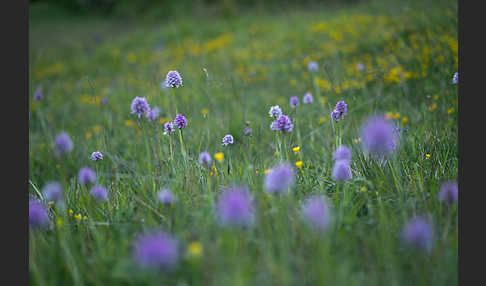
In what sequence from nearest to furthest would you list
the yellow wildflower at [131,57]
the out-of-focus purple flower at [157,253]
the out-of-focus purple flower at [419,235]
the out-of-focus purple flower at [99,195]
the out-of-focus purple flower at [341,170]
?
the out-of-focus purple flower at [157,253] < the out-of-focus purple flower at [419,235] < the out-of-focus purple flower at [341,170] < the out-of-focus purple flower at [99,195] < the yellow wildflower at [131,57]

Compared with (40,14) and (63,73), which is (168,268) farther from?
(40,14)

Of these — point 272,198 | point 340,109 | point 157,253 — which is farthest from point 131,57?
point 157,253

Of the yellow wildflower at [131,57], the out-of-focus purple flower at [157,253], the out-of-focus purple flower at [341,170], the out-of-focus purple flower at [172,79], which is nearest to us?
the out-of-focus purple flower at [157,253]

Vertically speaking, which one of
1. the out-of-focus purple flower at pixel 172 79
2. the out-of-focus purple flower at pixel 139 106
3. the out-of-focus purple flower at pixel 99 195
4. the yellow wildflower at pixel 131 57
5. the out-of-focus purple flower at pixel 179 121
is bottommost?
the out-of-focus purple flower at pixel 99 195

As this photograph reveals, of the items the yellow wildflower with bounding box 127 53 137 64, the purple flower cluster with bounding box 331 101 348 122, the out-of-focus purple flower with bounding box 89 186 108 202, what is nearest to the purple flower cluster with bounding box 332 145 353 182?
the purple flower cluster with bounding box 331 101 348 122

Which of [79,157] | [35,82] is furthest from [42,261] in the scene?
[35,82]

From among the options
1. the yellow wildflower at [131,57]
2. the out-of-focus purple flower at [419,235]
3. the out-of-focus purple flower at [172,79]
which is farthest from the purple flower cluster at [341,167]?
the yellow wildflower at [131,57]

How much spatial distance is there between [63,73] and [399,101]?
25.3ft

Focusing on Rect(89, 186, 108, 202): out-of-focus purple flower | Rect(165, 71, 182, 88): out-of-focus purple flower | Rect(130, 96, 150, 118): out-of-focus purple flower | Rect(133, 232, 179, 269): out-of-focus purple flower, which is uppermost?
Rect(165, 71, 182, 88): out-of-focus purple flower

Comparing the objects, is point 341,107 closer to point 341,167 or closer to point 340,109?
point 340,109

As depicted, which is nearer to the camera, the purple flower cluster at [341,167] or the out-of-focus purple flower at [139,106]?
the purple flower cluster at [341,167]

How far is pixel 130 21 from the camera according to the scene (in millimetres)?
15203

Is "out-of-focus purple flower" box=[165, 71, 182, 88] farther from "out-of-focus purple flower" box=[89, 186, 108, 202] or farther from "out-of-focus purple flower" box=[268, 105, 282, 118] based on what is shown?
"out-of-focus purple flower" box=[89, 186, 108, 202]

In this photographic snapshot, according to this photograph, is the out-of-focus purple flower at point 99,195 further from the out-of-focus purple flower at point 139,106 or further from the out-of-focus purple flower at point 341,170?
the out-of-focus purple flower at point 341,170
